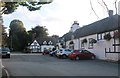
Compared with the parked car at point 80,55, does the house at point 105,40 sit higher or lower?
higher

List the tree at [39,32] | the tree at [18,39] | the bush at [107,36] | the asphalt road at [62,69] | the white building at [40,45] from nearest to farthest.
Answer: the asphalt road at [62,69] < the bush at [107,36] < the white building at [40,45] < the tree at [18,39] < the tree at [39,32]

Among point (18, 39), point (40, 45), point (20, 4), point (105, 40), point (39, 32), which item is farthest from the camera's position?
point (39, 32)

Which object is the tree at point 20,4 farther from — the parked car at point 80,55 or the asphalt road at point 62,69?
the parked car at point 80,55

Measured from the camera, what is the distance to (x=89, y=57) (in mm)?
44156

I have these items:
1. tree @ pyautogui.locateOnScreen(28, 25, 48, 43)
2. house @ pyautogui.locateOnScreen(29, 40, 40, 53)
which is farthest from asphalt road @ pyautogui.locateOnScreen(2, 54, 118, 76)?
tree @ pyautogui.locateOnScreen(28, 25, 48, 43)

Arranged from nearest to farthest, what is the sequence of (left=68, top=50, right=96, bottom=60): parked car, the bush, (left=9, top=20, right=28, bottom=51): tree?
the bush, (left=68, top=50, right=96, bottom=60): parked car, (left=9, top=20, right=28, bottom=51): tree

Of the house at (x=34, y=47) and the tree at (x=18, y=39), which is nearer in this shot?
the house at (x=34, y=47)

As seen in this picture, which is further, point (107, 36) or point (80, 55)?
point (80, 55)

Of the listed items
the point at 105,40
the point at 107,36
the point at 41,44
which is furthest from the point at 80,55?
the point at 41,44

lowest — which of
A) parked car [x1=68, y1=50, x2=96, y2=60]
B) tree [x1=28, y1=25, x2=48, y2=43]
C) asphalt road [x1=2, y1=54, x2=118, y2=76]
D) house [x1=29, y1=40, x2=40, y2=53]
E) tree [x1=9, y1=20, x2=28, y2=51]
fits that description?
asphalt road [x1=2, y1=54, x2=118, y2=76]

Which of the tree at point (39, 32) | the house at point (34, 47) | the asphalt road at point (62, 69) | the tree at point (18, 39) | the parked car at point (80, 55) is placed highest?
the tree at point (39, 32)

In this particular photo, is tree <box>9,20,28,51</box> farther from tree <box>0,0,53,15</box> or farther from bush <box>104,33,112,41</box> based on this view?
tree <box>0,0,53,15</box>

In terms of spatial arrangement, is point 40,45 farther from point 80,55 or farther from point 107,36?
point 107,36

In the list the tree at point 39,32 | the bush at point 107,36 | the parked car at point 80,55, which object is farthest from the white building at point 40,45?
the bush at point 107,36
